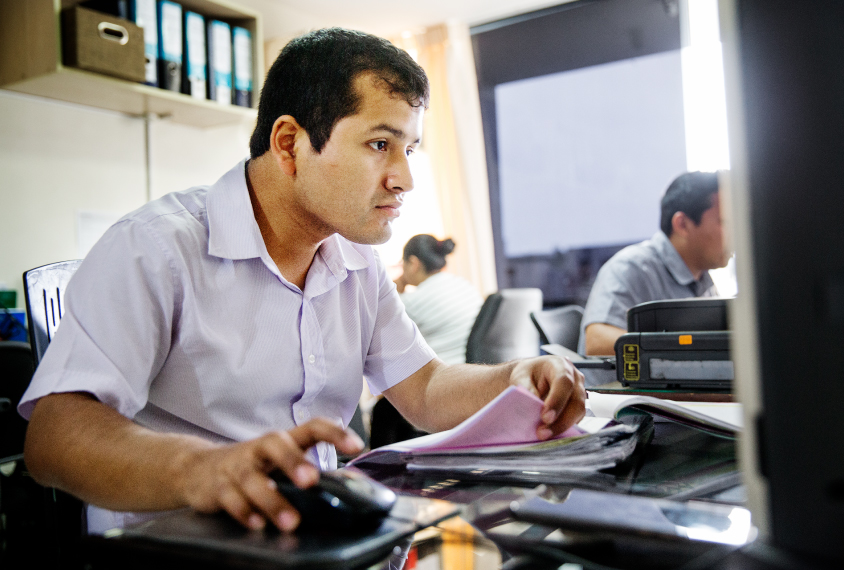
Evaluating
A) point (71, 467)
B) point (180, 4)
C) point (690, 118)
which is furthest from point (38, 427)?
point (690, 118)

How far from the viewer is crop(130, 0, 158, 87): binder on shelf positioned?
8.01 ft

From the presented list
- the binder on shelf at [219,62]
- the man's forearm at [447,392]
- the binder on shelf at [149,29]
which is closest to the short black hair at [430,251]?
the binder on shelf at [219,62]

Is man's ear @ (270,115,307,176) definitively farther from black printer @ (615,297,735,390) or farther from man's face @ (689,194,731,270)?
man's face @ (689,194,731,270)

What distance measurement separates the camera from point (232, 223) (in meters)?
0.97

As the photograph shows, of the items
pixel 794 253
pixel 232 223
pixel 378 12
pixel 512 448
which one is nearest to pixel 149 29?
pixel 378 12

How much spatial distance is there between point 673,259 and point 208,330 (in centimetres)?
185

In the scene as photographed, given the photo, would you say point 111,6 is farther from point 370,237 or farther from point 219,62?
point 370,237

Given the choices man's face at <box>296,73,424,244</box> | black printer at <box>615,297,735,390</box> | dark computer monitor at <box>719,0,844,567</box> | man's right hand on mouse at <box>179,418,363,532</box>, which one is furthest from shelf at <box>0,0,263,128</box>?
dark computer monitor at <box>719,0,844,567</box>

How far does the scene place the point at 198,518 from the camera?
492 millimetres

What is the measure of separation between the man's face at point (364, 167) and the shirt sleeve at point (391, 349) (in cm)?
18

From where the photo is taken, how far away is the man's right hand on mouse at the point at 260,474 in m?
0.46

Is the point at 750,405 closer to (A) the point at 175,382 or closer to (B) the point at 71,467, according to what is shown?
(B) the point at 71,467

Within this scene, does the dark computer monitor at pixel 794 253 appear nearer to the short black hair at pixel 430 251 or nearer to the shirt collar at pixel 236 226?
the shirt collar at pixel 236 226

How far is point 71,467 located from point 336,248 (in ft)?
1.83
